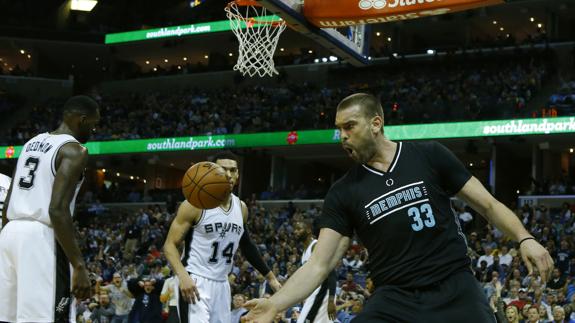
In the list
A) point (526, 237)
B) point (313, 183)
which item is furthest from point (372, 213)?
point (313, 183)

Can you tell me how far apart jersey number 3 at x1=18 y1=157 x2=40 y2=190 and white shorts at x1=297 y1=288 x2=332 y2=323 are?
6083 mm

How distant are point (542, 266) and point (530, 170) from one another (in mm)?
30549

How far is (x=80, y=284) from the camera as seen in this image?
5.37 metres

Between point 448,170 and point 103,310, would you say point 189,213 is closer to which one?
point 448,170

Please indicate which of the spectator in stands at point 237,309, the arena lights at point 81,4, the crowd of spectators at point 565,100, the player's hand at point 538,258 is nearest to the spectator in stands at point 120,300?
the spectator in stands at point 237,309

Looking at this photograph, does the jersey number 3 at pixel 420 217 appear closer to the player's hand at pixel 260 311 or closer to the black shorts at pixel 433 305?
the black shorts at pixel 433 305

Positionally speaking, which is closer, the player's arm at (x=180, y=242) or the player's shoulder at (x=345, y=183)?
the player's shoulder at (x=345, y=183)

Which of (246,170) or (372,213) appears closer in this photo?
(372,213)

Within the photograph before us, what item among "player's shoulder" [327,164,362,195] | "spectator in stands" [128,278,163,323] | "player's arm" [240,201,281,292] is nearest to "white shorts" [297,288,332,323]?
"player's arm" [240,201,281,292]

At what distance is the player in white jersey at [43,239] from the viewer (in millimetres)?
5363

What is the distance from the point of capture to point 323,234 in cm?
463

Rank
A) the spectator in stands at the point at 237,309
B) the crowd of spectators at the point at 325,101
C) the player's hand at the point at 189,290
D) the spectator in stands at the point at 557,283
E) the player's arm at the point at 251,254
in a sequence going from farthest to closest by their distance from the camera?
the crowd of spectators at the point at 325,101 < the spectator in stands at the point at 557,283 < the spectator in stands at the point at 237,309 < the player's arm at the point at 251,254 < the player's hand at the point at 189,290

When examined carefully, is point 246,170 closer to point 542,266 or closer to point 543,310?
point 543,310

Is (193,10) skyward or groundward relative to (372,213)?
skyward
